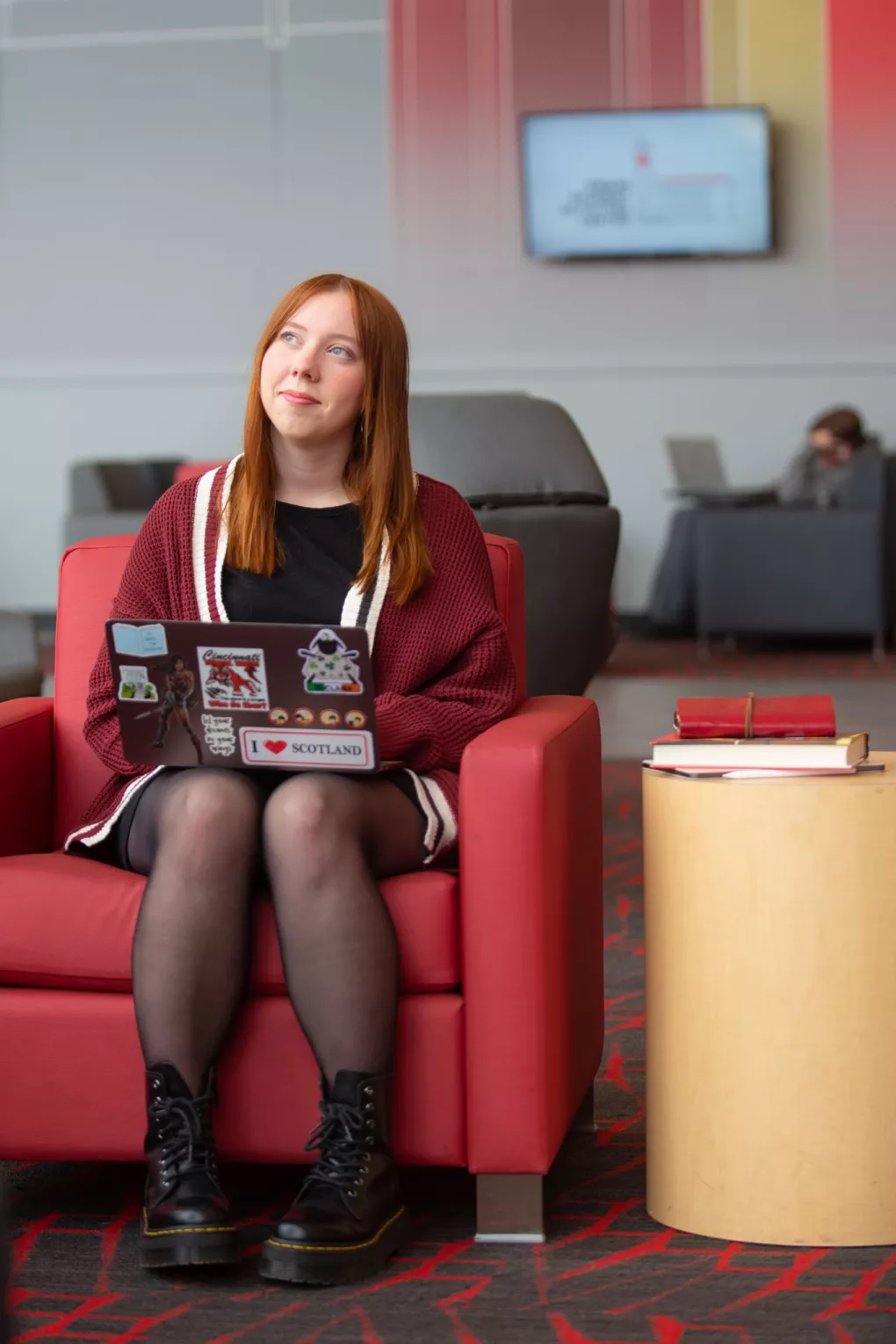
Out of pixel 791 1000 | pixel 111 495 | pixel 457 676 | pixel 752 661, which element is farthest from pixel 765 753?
pixel 111 495

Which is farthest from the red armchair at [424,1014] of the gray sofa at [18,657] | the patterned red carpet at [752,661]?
the patterned red carpet at [752,661]

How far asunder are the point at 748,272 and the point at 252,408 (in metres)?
6.26

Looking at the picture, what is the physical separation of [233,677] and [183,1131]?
455mm

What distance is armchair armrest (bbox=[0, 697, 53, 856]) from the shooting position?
2016 millimetres

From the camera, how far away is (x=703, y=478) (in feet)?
23.9

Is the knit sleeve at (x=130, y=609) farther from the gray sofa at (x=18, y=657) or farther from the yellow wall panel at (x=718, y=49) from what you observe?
the yellow wall panel at (x=718, y=49)

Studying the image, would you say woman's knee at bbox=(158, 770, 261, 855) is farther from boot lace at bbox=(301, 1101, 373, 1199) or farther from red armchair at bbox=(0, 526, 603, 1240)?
boot lace at bbox=(301, 1101, 373, 1199)

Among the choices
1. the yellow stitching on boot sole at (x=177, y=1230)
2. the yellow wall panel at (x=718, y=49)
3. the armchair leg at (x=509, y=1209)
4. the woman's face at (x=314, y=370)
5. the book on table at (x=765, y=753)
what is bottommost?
the armchair leg at (x=509, y=1209)

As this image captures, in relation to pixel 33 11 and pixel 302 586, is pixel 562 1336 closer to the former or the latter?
pixel 302 586

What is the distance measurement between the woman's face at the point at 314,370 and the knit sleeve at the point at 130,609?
0.64 feet

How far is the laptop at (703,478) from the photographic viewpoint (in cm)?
696

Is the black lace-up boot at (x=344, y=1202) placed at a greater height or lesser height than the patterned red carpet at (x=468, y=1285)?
greater

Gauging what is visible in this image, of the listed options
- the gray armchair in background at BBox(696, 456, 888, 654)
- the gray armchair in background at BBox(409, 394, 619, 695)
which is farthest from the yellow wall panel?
the gray armchair in background at BBox(409, 394, 619, 695)

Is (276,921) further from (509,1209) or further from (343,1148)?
(509,1209)
